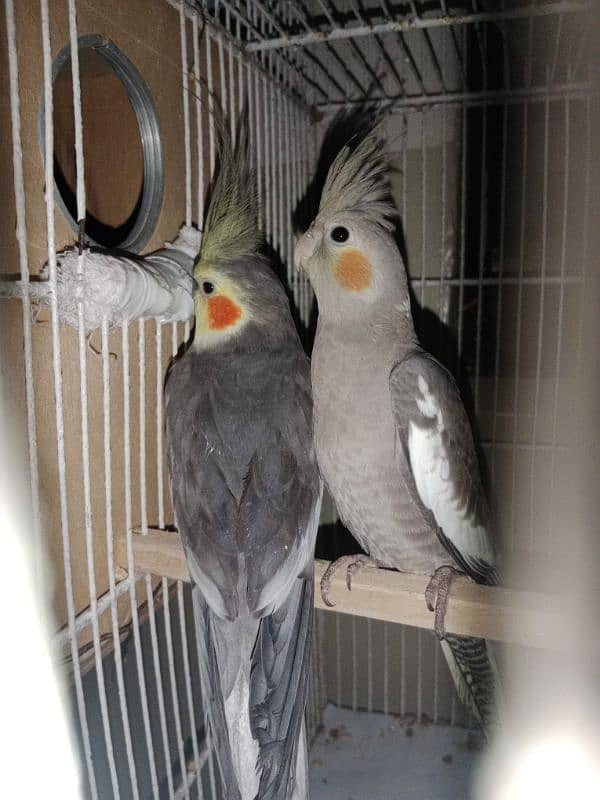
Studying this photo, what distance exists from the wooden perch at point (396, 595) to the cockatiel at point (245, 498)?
0.08 meters

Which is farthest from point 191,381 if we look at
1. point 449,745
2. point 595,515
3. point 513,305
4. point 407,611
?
point 449,745

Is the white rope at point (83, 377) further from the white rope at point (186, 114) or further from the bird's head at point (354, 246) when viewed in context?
the bird's head at point (354, 246)

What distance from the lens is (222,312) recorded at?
1.11 m

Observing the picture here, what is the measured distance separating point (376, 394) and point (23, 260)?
634 millimetres

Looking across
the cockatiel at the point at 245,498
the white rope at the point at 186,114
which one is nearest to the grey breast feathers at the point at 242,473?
the cockatiel at the point at 245,498

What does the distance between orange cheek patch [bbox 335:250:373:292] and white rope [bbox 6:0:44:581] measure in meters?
0.57

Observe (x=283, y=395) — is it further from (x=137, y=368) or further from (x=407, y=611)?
(x=407, y=611)

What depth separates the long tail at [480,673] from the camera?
1.32 meters

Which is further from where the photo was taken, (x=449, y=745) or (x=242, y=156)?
(x=449, y=745)

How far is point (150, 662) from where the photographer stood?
4.12ft

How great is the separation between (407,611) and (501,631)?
0.18 metres

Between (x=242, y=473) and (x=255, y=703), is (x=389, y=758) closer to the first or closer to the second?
(x=255, y=703)

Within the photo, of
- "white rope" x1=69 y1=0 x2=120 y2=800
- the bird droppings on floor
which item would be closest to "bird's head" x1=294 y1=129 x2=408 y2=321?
"white rope" x1=69 y1=0 x2=120 y2=800

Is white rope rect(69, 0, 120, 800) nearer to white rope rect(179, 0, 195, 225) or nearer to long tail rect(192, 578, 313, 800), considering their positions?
long tail rect(192, 578, 313, 800)
